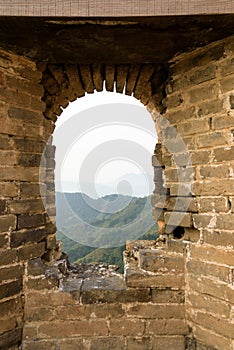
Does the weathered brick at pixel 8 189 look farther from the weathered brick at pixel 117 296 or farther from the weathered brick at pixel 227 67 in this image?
the weathered brick at pixel 227 67

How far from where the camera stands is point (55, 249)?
3033 millimetres

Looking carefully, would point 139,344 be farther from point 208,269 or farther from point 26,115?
point 26,115

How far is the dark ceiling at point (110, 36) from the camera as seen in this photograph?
6.71 ft

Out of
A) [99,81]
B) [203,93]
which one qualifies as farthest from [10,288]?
[203,93]

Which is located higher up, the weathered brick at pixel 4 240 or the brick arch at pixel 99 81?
the brick arch at pixel 99 81

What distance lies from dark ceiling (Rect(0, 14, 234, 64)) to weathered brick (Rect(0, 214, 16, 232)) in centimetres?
148

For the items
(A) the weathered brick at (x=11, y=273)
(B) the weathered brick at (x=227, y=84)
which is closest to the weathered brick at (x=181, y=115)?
(B) the weathered brick at (x=227, y=84)

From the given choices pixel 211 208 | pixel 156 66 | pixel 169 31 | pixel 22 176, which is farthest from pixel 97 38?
pixel 211 208

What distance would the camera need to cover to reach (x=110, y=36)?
2244 millimetres

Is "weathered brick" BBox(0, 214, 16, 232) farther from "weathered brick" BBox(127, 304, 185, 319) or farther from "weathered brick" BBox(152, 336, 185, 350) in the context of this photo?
"weathered brick" BBox(152, 336, 185, 350)

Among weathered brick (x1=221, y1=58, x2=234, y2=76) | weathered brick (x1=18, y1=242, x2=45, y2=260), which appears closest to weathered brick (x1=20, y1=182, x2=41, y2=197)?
weathered brick (x1=18, y1=242, x2=45, y2=260)

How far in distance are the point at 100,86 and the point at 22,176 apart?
123cm

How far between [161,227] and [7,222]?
1.51 metres

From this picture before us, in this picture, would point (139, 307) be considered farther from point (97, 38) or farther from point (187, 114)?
point (97, 38)
